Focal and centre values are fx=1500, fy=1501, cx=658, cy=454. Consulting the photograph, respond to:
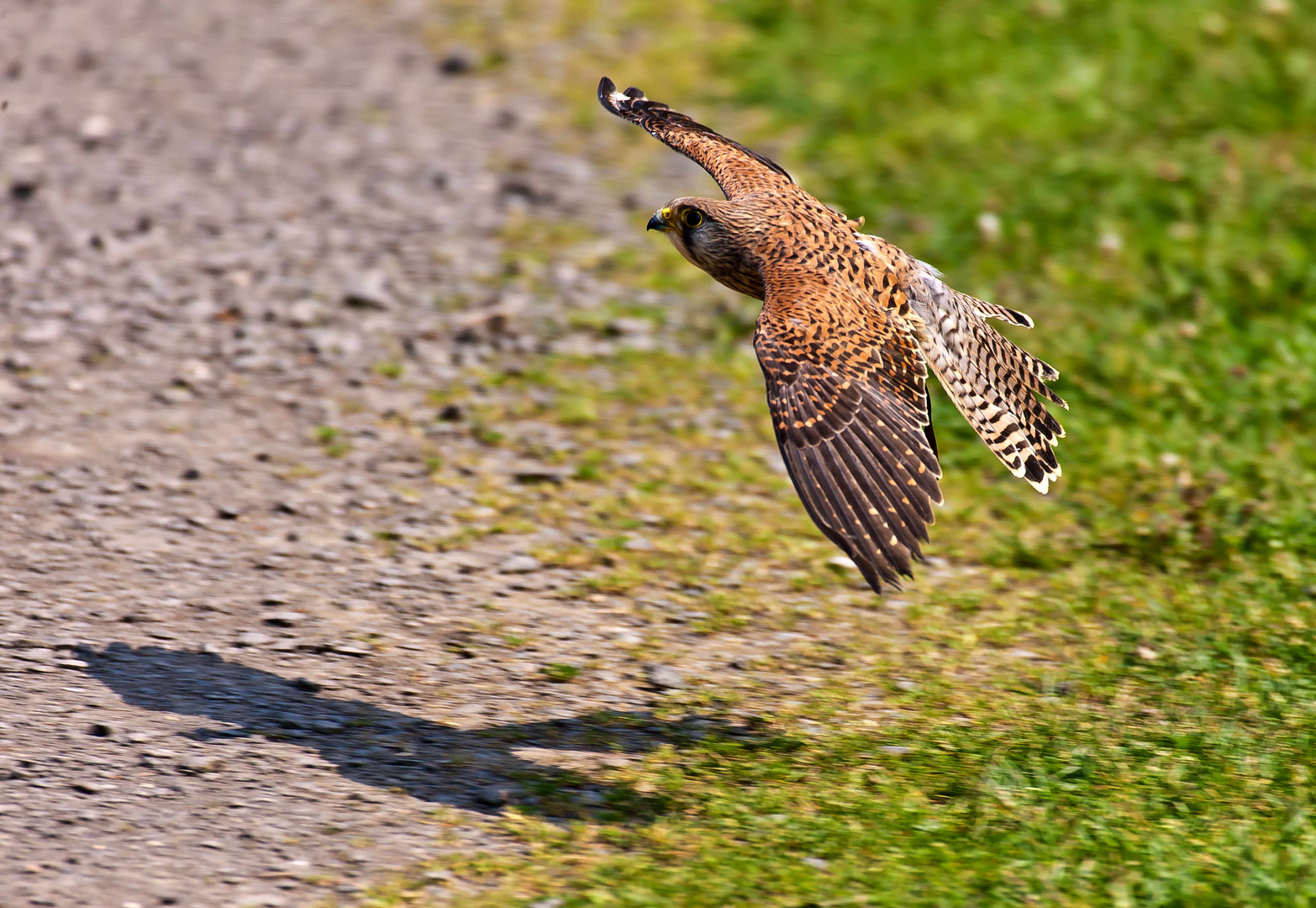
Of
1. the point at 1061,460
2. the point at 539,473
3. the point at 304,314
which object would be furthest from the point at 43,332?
the point at 1061,460

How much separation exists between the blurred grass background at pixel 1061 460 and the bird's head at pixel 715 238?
3.92 feet

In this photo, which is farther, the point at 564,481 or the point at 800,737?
the point at 564,481

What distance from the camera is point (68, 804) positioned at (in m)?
4.27

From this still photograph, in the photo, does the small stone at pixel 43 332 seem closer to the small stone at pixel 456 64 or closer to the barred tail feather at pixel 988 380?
the barred tail feather at pixel 988 380

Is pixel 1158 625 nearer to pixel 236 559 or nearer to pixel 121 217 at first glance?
pixel 236 559

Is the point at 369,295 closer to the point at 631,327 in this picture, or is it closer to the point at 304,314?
the point at 304,314

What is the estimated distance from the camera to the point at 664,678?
17.8 feet

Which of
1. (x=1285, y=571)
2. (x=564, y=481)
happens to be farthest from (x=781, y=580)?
(x=1285, y=571)

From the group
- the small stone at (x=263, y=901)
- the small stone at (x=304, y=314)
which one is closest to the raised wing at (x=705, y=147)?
the small stone at (x=304, y=314)

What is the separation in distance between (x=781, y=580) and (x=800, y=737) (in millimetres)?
1301

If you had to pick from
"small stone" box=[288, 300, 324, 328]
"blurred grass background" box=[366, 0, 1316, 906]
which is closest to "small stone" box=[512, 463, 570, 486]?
"blurred grass background" box=[366, 0, 1316, 906]

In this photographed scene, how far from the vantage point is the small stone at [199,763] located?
4.53 metres

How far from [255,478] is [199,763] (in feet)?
7.45

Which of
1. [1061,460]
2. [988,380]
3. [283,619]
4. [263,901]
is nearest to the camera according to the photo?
[263,901]
